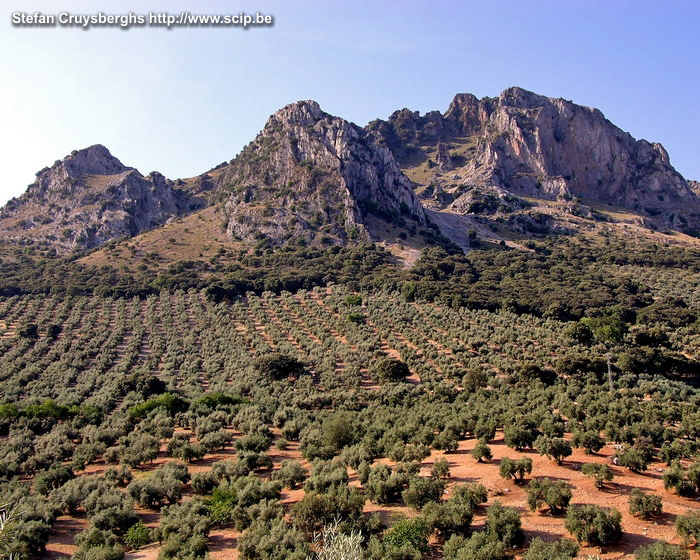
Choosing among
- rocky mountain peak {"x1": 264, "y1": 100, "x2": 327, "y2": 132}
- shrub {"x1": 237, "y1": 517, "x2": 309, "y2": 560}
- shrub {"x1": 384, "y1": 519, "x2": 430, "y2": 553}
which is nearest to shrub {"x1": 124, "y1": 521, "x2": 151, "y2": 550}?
shrub {"x1": 237, "y1": 517, "x2": 309, "y2": 560}

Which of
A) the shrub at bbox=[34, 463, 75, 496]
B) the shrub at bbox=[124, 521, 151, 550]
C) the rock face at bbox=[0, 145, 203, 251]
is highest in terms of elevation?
the rock face at bbox=[0, 145, 203, 251]

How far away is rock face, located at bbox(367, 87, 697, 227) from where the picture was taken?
158 m

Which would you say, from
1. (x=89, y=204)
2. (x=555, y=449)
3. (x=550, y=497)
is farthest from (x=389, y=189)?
(x=550, y=497)

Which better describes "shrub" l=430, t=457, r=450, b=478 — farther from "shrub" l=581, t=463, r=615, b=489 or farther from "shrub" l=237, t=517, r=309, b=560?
"shrub" l=237, t=517, r=309, b=560

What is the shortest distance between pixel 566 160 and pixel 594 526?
565 ft

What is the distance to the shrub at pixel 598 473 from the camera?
1825 centimetres

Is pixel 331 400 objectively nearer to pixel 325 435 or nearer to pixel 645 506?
pixel 325 435

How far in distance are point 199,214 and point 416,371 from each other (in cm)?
9843

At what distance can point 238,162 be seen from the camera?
485 ft

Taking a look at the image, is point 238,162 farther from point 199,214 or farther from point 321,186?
point 321,186

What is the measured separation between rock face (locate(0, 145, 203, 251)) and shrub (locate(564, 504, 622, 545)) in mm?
129043

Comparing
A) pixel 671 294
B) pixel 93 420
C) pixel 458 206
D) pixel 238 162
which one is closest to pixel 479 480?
pixel 93 420

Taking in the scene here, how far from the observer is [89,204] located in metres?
138

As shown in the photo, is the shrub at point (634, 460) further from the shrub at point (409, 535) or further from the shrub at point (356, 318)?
the shrub at point (356, 318)
